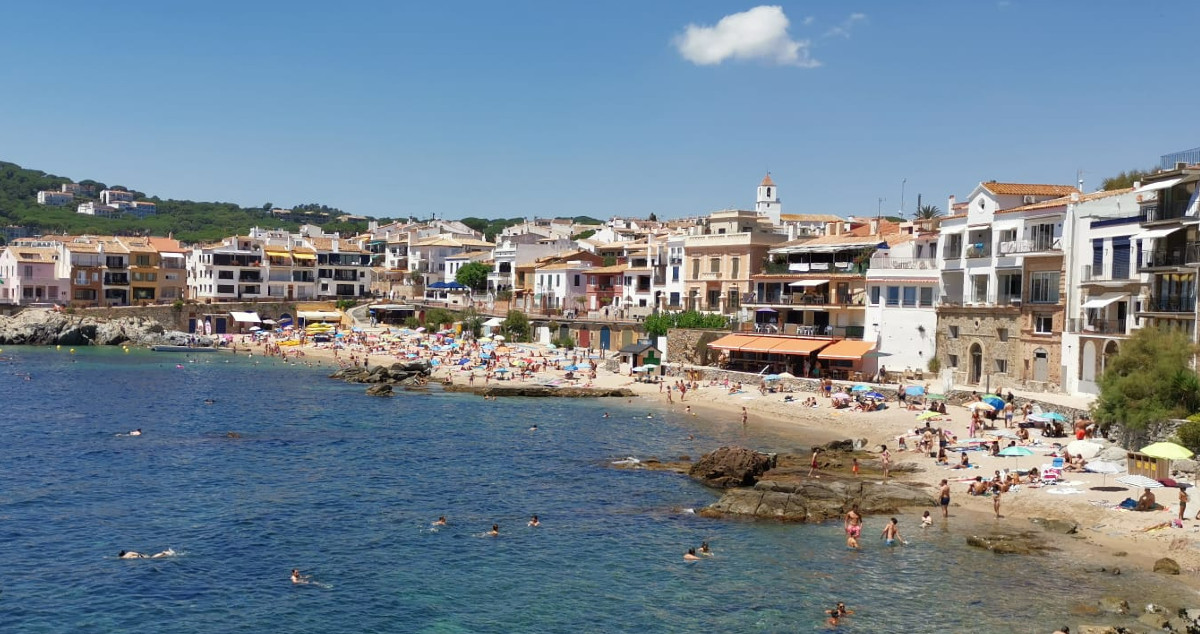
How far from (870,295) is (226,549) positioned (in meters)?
42.6

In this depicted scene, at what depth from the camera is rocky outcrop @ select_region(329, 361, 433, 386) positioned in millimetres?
70188

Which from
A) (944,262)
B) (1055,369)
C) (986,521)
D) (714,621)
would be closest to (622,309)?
(944,262)

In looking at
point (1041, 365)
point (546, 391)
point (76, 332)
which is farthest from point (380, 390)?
point (76, 332)

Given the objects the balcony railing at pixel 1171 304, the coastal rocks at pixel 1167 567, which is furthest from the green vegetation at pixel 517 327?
the coastal rocks at pixel 1167 567

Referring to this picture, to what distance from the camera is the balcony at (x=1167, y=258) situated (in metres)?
40.5

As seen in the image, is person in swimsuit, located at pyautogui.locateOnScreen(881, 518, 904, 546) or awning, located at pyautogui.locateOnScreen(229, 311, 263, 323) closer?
person in swimsuit, located at pyautogui.locateOnScreen(881, 518, 904, 546)

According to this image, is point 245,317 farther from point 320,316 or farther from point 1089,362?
point 1089,362

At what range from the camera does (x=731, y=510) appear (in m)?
33.0

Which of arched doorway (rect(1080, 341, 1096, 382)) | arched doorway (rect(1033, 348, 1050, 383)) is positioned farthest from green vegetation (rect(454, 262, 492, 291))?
arched doorway (rect(1080, 341, 1096, 382))

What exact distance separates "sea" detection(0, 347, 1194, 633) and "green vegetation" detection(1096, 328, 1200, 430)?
10.2 metres

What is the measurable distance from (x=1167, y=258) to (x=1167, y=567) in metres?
20.0

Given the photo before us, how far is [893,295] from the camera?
5919 cm

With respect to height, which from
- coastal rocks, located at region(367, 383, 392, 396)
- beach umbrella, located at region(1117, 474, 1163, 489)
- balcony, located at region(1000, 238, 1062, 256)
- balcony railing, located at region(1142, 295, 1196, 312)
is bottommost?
coastal rocks, located at region(367, 383, 392, 396)

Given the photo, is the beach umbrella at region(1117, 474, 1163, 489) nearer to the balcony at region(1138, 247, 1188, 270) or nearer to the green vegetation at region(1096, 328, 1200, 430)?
the green vegetation at region(1096, 328, 1200, 430)
